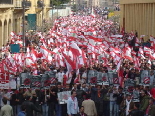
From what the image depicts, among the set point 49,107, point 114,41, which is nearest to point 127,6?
point 114,41

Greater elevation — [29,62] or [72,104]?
[29,62]

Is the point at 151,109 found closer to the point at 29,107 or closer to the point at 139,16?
the point at 29,107

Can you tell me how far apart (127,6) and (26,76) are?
43120 millimetres

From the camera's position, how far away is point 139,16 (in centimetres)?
5431

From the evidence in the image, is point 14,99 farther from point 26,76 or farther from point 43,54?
point 43,54

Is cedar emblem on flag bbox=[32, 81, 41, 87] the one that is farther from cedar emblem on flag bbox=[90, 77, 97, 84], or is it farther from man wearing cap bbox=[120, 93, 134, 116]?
man wearing cap bbox=[120, 93, 134, 116]

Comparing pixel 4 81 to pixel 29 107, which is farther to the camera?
pixel 4 81

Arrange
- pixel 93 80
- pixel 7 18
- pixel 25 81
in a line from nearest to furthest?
pixel 25 81 → pixel 93 80 → pixel 7 18

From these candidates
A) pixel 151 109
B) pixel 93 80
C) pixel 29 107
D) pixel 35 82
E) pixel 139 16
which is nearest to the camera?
pixel 151 109

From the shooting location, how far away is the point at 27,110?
15312 mm

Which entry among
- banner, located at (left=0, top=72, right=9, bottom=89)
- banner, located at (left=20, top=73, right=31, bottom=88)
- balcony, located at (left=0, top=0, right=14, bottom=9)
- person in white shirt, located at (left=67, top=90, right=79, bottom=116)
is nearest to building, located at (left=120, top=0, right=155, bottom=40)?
balcony, located at (left=0, top=0, right=14, bottom=9)

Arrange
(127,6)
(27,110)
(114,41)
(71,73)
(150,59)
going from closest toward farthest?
(27,110)
(71,73)
(150,59)
(114,41)
(127,6)

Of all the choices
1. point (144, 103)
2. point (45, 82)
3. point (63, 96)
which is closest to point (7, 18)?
point (45, 82)

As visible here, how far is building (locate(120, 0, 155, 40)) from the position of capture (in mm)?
49312
